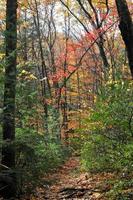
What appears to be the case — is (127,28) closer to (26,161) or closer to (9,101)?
(9,101)

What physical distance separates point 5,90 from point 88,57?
31330 mm

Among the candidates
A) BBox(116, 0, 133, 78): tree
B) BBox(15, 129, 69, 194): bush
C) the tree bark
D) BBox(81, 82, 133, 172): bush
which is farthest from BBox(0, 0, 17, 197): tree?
BBox(116, 0, 133, 78): tree

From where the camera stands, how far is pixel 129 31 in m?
8.05

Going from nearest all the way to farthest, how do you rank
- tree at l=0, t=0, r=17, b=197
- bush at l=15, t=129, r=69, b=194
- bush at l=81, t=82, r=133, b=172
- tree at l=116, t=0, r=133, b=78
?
1. bush at l=81, t=82, r=133, b=172
2. tree at l=116, t=0, r=133, b=78
3. tree at l=0, t=0, r=17, b=197
4. bush at l=15, t=129, r=69, b=194

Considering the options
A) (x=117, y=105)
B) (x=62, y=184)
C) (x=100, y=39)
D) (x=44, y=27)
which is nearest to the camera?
(x=117, y=105)

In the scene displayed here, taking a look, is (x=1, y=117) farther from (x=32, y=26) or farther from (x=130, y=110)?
(x=32, y=26)

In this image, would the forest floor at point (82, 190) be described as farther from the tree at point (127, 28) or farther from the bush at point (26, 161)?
the tree at point (127, 28)

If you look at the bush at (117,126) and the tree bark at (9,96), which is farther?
the tree bark at (9,96)

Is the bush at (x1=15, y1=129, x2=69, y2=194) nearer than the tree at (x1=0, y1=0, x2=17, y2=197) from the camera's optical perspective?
No

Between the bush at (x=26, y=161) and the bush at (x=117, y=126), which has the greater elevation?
the bush at (x=117, y=126)

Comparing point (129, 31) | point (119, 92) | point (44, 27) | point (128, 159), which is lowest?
point (128, 159)

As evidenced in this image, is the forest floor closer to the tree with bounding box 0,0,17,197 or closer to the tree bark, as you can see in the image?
the tree with bounding box 0,0,17,197

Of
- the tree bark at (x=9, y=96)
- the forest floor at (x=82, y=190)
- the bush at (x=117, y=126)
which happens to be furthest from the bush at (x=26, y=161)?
the bush at (x=117, y=126)

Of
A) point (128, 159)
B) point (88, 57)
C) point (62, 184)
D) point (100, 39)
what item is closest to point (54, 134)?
point (100, 39)
